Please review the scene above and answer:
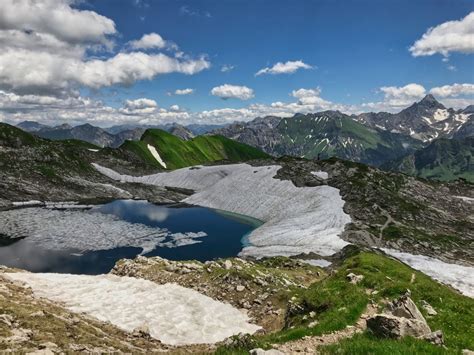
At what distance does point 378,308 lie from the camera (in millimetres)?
22219

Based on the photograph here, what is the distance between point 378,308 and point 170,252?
3408 inches

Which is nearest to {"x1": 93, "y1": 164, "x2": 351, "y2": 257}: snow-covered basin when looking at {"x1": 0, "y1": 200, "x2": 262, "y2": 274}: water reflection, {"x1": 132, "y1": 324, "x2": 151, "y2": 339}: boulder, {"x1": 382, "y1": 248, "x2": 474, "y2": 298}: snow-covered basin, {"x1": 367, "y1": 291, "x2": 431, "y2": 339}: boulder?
{"x1": 0, "y1": 200, "x2": 262, "y2": 274}: water reflection

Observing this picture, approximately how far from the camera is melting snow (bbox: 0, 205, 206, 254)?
108562mm

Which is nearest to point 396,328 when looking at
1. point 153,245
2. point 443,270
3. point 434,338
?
point 434,338

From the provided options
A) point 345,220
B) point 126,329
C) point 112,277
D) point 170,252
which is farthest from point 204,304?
point 345,220

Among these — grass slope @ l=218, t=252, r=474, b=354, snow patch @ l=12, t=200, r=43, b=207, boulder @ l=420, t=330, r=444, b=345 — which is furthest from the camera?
snow patch @ l=12, t=200, r=43, b=207

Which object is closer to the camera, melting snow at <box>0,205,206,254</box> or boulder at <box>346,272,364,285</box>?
boulder at <box>346,272,364,285</box>

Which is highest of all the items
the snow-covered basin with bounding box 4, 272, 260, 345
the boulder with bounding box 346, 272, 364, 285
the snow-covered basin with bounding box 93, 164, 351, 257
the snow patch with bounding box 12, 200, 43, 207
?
the boulder with bounding box 346, 272, 364, 285

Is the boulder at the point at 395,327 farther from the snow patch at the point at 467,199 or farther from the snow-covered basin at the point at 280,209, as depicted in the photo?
the snow patch at the point at 467,199

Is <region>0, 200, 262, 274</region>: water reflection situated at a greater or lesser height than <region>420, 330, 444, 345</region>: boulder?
lesser

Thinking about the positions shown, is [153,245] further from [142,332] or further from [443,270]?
[142,332]

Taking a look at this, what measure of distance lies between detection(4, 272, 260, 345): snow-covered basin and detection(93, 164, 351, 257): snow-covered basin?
67118 millimetres

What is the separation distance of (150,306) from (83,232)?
313 feet

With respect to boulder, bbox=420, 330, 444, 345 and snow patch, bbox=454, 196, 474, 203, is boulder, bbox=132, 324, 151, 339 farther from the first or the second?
snow patch, bbox=454, 196, 474, 203
